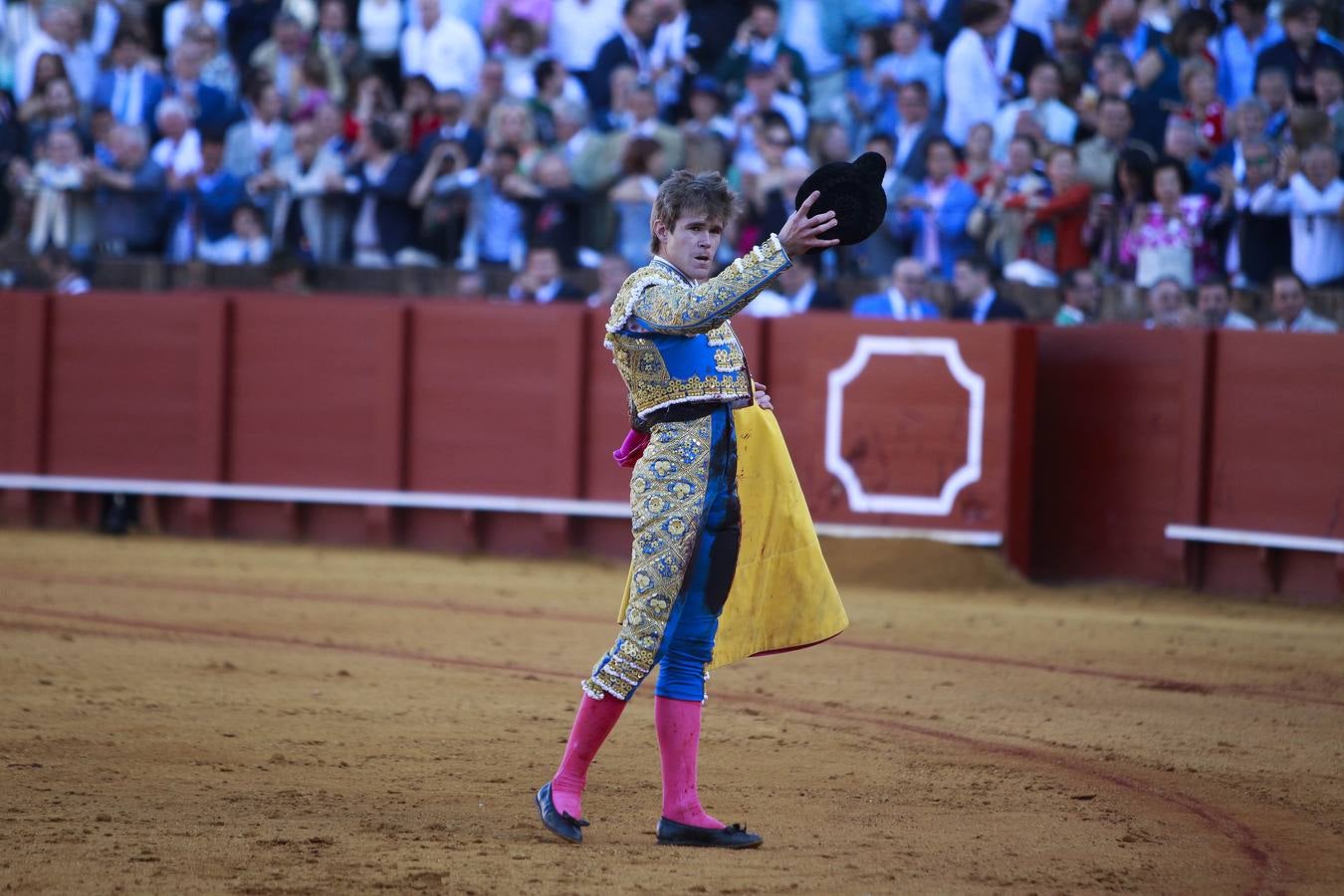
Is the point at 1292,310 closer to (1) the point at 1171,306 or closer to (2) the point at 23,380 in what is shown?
(1) the point at 1171,306

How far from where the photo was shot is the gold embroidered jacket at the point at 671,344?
13.2 ft

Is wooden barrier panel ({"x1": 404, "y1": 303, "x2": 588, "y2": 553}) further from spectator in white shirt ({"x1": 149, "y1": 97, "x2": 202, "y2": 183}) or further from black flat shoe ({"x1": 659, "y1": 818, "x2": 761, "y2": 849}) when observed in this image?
black flat shoe ({"x1": 659, "y1": 818, "x2": 761, "y2": 849})

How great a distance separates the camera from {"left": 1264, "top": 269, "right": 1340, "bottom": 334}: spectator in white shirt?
949 cm

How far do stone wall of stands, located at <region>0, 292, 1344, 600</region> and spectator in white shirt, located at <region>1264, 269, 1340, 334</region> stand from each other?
203mm

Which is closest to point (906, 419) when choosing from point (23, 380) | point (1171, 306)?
point (1171, 306)

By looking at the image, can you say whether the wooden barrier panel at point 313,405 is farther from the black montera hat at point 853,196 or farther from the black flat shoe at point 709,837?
the black montera hat at point 853,196

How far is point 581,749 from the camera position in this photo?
4.33 meters

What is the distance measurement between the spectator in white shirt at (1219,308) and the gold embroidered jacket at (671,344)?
20.3ft

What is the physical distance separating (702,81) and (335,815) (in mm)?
7965

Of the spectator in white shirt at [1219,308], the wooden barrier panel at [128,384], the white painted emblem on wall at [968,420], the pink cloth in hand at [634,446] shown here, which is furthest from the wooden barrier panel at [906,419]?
the pink cloth in hand at [634,446]

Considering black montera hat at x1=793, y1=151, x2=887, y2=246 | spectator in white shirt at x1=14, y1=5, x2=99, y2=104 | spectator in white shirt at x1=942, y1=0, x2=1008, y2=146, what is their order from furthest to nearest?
spectator in white shirt at x1=14, y1=5, x2=99, y2=104, spectator in white shirt at x1=942, y1=0, x2=1008, y2=146, black montera hat at x1=793, y1=151, x2=887, y2=246

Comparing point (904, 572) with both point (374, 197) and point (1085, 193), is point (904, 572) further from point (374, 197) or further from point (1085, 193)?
point (374, 197)

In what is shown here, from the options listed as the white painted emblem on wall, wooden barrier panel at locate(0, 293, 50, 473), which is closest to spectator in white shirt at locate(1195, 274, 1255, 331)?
the white painted emblem on wall

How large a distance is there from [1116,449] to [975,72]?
276cm
